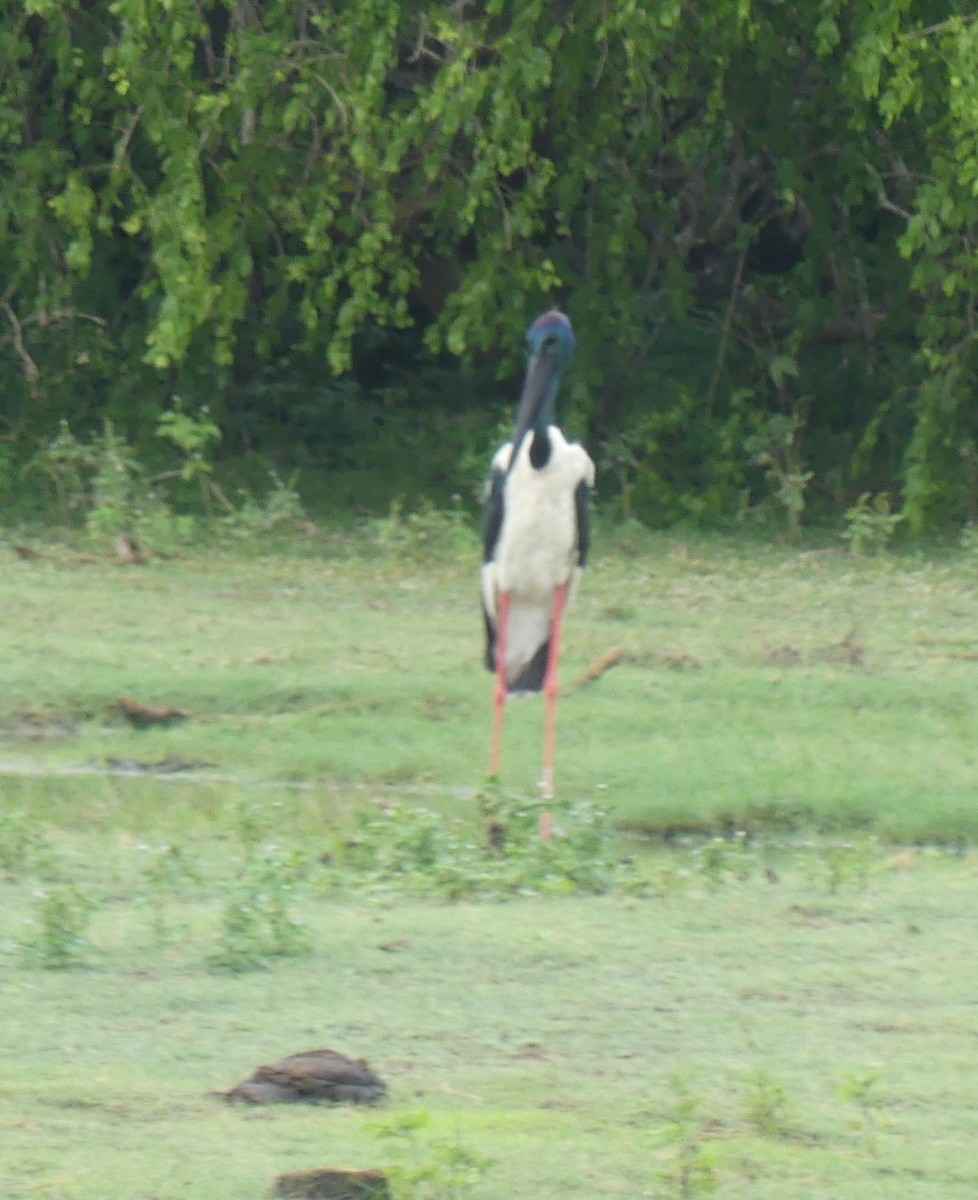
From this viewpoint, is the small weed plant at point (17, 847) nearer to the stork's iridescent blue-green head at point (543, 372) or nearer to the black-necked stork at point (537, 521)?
the black-necked stork at point (537, 521)

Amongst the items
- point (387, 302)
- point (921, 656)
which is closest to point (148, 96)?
point (387, 302)

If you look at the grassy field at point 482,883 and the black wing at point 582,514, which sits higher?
the black wing at point 582,514

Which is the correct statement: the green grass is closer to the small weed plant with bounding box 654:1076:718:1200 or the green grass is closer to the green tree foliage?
the green tree foliage

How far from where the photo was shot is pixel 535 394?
7.19 m

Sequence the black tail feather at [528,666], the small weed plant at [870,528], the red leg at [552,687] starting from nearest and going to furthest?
the red leg at [552,687]
the black tail feather at [528,666]
the small weed plant at [870,528]

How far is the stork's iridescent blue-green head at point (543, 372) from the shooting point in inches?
282

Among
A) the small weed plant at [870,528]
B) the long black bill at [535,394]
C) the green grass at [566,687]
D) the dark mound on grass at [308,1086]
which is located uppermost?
the long black bill at [535,394]

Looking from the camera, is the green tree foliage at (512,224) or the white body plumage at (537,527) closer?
the white body plumage at (537,527)

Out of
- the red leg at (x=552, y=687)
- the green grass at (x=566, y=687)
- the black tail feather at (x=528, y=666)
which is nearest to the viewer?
the red leg at (x=552, y=687)

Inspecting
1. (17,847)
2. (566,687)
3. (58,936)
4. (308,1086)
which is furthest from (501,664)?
(308,1086)

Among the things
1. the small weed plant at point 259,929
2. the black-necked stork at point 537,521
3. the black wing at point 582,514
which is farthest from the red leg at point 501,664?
the small weed plant at point 259,929

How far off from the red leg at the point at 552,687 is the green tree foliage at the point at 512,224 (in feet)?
10.8

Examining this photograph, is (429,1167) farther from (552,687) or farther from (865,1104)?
(552,687)

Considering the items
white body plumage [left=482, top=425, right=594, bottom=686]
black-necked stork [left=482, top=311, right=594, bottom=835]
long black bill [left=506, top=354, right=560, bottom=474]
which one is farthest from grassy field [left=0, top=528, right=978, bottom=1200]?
long black bill [left=506, top=354, right=560, bottom=474]
